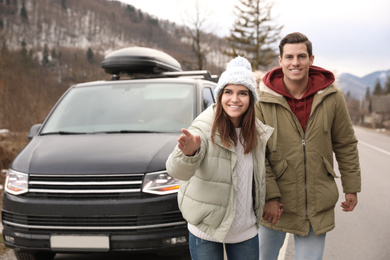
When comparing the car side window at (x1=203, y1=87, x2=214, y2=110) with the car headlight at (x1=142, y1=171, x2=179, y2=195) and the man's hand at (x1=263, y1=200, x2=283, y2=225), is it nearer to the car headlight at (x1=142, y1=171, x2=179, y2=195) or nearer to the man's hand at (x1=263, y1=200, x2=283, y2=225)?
the car headlight at (x1=142, y1=171, x2=179, y2=195)

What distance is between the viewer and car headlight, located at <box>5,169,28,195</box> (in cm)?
356

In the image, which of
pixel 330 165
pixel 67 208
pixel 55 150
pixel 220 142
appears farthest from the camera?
pixel 55 150

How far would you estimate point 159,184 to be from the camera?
135 inches

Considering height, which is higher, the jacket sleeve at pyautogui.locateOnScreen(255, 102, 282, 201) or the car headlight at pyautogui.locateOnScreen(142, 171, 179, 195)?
the jacket sleeve at pyautogui.locateOnScreen(255, 102, 282, 201)

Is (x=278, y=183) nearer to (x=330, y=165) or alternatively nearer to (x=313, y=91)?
(x=330, y=165)

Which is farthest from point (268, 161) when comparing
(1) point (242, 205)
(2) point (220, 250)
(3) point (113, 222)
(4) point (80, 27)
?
(4) point (80, 27)

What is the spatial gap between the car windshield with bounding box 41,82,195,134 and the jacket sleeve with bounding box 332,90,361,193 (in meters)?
1.93

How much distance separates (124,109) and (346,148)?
2684 millimetres

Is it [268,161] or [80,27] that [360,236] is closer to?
[268,161]

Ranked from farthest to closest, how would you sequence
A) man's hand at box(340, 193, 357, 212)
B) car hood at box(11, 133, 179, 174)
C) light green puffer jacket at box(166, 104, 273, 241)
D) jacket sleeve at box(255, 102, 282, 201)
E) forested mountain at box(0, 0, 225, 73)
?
forested mountain at box(0, 0, 225, 73), car hood at box(11, 133, 179, 174), man's hand at box(340, 193, 357, 212), jacket sleeve at box(255, 102, 282, 201), light green puffer jacket at box(166, 104, 273, 241)

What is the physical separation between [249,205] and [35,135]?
302 cm

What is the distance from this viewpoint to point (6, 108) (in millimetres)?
9820

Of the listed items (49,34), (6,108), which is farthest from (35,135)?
(49,34)

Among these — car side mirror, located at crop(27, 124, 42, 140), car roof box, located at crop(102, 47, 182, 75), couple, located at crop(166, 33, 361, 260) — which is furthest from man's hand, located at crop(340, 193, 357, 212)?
car roof box, located at crop(102, 47, 182, 75)
